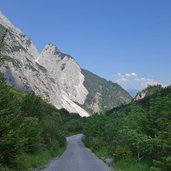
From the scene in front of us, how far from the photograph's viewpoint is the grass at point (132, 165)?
104ft

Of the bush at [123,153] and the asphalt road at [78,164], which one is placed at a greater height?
the bush at [123,153]

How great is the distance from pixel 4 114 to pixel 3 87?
1697 mm

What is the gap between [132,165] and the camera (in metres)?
35.0

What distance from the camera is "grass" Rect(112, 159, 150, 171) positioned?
31.8 meters

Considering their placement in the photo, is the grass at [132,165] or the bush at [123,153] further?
the bush at [123,153]

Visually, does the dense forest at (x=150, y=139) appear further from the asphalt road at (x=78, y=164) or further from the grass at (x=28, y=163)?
the grass at (x=28, y=163)

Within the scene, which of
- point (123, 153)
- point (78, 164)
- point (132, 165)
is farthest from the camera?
point (78, 164)

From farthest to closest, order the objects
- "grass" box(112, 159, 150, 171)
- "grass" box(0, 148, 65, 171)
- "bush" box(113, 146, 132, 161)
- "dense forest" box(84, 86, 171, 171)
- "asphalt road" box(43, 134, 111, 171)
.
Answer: "bush" box(113, 146, 132, 161), "asphalt road" box(43, 134, 111, 171), "grass" box(112, 159, 150, 171), "grass" box(0, 148, 65, 171), "dense forest" box(84, 86, 171, 171)

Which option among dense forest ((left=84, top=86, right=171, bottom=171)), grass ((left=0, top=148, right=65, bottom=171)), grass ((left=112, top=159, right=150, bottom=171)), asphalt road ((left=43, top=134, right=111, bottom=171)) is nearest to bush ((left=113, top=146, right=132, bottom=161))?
dense forest ((left=84, top=86, right=171, bottom=171))

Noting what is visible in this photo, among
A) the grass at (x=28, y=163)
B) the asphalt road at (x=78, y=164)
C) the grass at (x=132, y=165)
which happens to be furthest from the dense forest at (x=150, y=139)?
the grass at (x=28, y=163)

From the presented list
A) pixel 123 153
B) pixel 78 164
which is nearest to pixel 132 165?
pixel 123 153

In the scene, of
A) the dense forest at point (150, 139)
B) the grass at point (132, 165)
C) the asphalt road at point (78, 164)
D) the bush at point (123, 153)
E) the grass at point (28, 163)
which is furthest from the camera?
the bush at point (123, 153)

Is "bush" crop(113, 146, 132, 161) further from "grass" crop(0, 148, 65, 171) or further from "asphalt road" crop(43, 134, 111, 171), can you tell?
"grass" crop(0, 148, 65, 171)

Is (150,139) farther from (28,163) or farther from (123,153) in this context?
(28,163)
